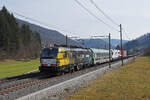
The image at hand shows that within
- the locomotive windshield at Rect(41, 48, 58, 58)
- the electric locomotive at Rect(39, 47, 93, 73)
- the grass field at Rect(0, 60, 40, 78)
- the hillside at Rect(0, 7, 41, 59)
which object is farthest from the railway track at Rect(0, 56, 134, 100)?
the hillside at Rect(0, 7, 41, 59)

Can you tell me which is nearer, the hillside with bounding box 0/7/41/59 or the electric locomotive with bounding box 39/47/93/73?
the electric locomotive with bounding box 39/47/93/73

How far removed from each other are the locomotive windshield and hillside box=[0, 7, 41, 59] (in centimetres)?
5212

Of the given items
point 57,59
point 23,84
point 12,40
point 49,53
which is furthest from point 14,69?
point 12,40

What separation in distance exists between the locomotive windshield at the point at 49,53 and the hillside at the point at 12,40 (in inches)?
2052

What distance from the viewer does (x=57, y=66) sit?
69.6ft

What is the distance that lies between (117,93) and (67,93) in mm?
3646

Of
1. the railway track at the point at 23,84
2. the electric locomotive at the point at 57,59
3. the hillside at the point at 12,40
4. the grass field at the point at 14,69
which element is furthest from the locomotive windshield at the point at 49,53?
the hillside at the point at 12,40

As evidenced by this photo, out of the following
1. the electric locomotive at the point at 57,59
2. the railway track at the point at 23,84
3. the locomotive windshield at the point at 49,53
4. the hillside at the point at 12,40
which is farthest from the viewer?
the hillside at the point at 12,40

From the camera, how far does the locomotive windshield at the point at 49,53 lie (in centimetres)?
2160

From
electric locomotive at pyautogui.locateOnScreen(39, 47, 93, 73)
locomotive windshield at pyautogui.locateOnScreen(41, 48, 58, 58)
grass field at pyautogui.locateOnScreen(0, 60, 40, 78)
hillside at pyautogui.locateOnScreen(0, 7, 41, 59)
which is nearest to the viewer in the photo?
electric locomotive at pyautogui.locateOnScreen(39, 47, 93, 73)

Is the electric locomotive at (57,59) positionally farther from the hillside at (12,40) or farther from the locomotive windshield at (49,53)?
the hillside at (12,40)

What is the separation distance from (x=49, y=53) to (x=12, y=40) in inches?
2467

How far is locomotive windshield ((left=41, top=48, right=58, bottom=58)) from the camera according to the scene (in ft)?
70.9

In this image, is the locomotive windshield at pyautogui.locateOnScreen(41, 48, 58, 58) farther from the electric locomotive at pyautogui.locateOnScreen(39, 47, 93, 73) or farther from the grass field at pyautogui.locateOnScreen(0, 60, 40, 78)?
the grass field at pyautogui.locateOnScreen(0, 60, 40, 78)
